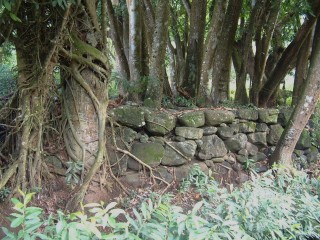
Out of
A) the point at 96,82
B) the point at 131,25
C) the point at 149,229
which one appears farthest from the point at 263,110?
the point at 149,229

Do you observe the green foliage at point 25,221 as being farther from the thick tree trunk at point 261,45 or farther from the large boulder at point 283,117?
the thick tree trunk at point 261,45

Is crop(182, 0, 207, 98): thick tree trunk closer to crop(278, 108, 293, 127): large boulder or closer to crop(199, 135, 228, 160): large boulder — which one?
crop(199, 135, 228, 160): large boulder

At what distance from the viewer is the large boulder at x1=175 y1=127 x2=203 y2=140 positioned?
14.5 feet

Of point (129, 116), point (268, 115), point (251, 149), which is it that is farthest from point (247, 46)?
point (129, 116)

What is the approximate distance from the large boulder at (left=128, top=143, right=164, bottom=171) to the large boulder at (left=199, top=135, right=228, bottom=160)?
2.23ft

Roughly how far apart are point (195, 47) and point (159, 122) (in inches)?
72.1

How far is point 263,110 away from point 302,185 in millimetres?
1973

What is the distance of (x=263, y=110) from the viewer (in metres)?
5.52

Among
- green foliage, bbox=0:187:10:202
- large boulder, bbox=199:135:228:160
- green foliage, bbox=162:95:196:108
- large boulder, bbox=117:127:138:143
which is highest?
green foliage, bbox=162:95:196:108

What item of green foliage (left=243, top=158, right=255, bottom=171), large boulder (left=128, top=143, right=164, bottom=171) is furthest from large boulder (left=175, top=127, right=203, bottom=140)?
green foliage (left=243, top=158, right=255, bottom=171)

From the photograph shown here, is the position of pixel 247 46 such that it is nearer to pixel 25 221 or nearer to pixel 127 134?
pixel 127 134

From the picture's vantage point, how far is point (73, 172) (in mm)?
3596

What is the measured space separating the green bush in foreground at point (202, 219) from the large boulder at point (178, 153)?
0.66 feet

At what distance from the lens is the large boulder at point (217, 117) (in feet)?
15.4
